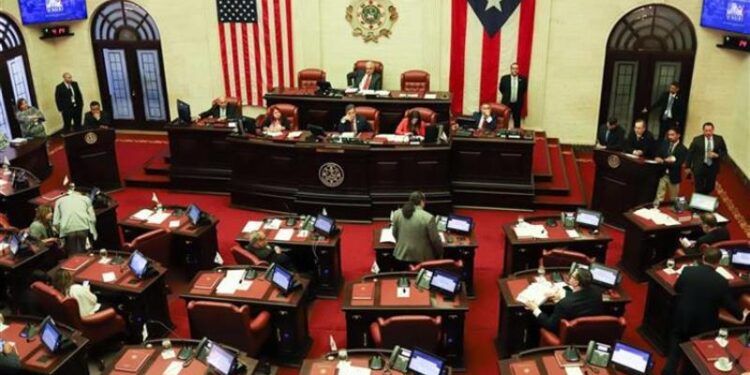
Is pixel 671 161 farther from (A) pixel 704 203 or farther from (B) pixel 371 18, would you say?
(B) pixel 371 18

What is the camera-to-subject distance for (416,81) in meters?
15.6

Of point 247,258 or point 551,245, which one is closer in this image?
point 247,258

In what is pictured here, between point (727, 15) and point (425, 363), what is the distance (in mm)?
10613

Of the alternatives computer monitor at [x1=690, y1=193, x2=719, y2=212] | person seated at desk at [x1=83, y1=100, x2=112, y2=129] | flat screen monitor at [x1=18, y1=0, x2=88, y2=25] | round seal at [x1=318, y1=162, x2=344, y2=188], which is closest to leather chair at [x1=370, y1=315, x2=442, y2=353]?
computer monitor at [x1=690, y1=193, x2=719, y2=212]

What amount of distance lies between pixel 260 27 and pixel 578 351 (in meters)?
11.7

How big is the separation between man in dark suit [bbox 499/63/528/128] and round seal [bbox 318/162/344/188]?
4.91 meters

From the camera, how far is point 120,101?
17.5 meters

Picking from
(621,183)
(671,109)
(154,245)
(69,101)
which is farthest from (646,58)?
(69,101)

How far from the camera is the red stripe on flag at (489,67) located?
1540 centimetres

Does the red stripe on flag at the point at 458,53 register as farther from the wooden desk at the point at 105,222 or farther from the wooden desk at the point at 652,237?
the wooden desk at the point at 105,222

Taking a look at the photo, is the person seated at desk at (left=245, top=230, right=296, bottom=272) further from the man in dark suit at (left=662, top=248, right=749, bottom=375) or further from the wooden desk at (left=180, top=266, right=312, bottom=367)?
the man in dark suit at (left=662, top=248, right=749, bottom=375)

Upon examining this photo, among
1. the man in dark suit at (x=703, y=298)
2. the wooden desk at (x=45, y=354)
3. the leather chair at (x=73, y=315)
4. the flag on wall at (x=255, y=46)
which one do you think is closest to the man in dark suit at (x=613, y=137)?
the man in dark suit at (x=703, y=298)

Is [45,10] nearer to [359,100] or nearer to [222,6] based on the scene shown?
[222,6]

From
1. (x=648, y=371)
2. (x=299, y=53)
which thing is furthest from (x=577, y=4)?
(x=648, y=371)
